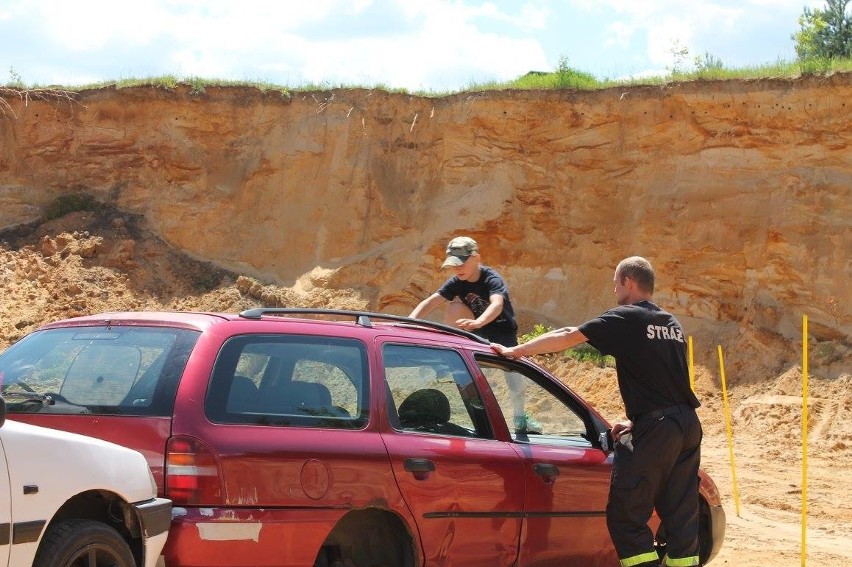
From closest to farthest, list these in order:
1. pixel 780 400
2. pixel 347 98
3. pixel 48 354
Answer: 1. pixel 48 354
2. pixel 780 400
3. pixel 347 98

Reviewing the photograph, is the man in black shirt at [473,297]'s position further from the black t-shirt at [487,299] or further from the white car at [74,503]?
the white car at [74,503]

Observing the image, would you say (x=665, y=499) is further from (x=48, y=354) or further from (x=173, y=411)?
(x=48, y=354)

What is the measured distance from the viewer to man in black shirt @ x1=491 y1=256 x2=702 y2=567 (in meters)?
6.00

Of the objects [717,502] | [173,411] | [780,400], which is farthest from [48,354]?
[780,400]

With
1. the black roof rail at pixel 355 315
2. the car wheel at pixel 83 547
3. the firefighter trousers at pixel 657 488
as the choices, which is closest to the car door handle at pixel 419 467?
the black roof rail at pixel 355 315

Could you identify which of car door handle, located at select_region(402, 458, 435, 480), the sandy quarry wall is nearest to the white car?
car door handle, located at select_region(402, 458, 435, 480)

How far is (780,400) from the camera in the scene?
49.8 ft

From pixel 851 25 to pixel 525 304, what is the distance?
13.5 m

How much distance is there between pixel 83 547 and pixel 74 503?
252 millimetres

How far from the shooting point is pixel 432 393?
239 inches

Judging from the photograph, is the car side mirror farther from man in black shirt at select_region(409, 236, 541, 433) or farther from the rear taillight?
the rear taillight

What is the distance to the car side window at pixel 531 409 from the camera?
6484 millimetres

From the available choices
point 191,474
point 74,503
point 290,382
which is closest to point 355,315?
point 290,382

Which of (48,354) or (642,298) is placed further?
(642,298)
